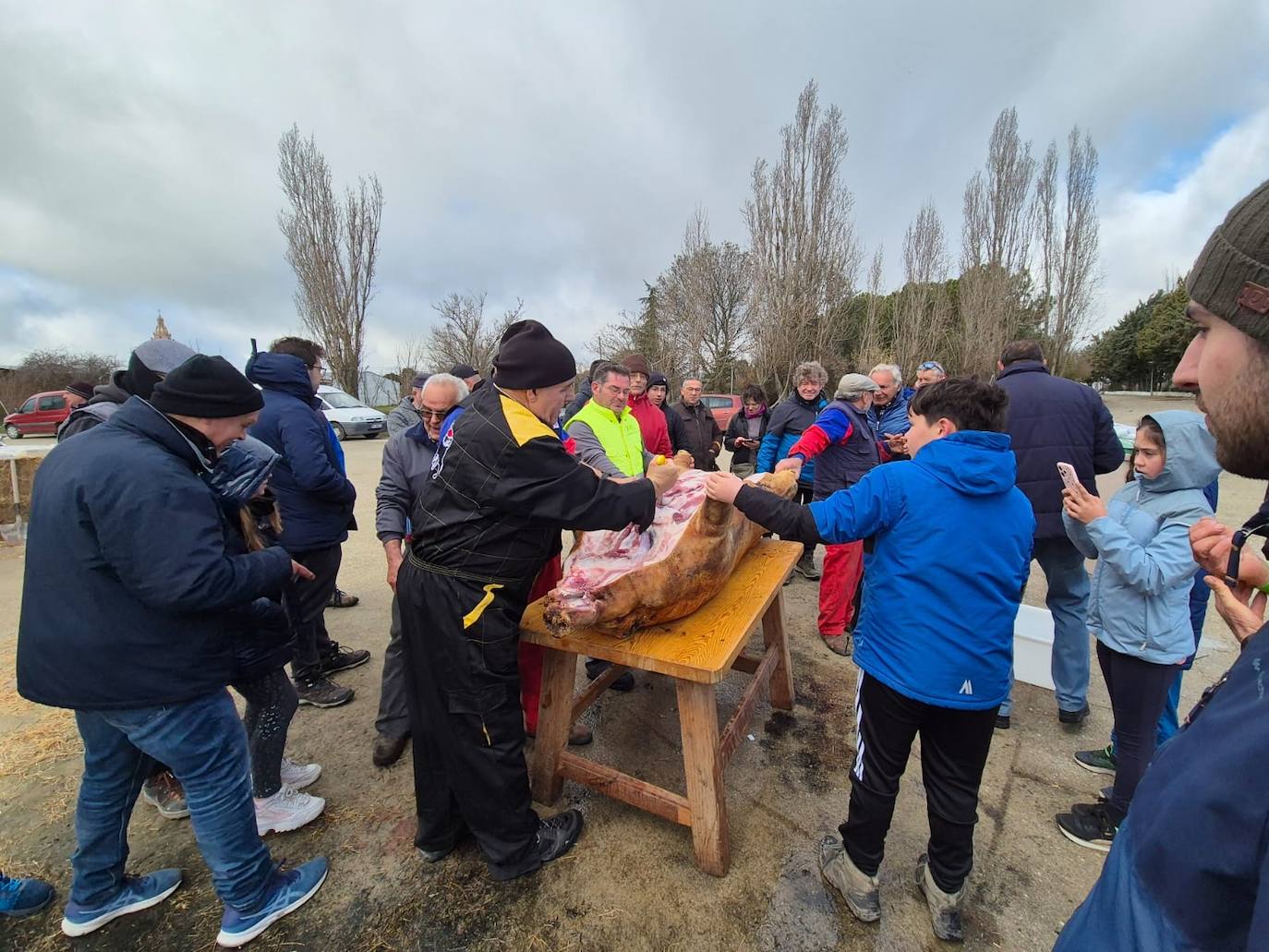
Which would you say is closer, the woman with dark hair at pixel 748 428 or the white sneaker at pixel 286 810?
the white sneaker at pixel 286 810

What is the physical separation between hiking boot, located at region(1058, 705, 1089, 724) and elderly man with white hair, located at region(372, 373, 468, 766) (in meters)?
3.69

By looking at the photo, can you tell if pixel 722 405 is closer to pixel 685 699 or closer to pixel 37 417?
pixel 685 699

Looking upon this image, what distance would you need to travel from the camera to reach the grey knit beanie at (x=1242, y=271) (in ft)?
2.36

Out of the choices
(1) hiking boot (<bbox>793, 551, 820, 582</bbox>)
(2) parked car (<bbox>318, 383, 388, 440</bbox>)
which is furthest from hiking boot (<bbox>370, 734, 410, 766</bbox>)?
(2) parked car (<bbox>318, 383, 388, 440</bbox>)

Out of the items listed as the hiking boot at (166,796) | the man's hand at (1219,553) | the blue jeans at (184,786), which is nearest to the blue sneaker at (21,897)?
the blue jeans at (184,786)

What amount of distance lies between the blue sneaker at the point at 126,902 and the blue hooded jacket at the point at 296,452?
5.08 ft

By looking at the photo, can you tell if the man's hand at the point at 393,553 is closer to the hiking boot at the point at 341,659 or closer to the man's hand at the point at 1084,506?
the hiking boot at the point at 341,659

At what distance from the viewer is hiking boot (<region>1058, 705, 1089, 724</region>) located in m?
3.00

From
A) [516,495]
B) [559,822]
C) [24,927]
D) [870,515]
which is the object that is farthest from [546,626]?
[24,927]

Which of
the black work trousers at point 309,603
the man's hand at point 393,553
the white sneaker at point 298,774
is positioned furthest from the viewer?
the black work trousers at point 309,603

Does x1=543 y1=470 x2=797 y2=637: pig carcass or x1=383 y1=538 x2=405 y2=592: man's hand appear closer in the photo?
x1=543 y1=470 x2=797 y2=637: pig carcass

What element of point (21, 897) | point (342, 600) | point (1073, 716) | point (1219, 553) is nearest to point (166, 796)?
point (21, 897)

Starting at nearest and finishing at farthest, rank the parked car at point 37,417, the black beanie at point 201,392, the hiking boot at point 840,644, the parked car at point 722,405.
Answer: the black beanie at point 201,392
the hiking boot at point 840,644
the parked car at point 722,405
the parked car at point 37,417

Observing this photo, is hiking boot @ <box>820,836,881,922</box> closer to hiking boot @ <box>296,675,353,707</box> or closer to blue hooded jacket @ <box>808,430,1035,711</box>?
blue hooded jacket @ <box>808,430,1035,711</box>
